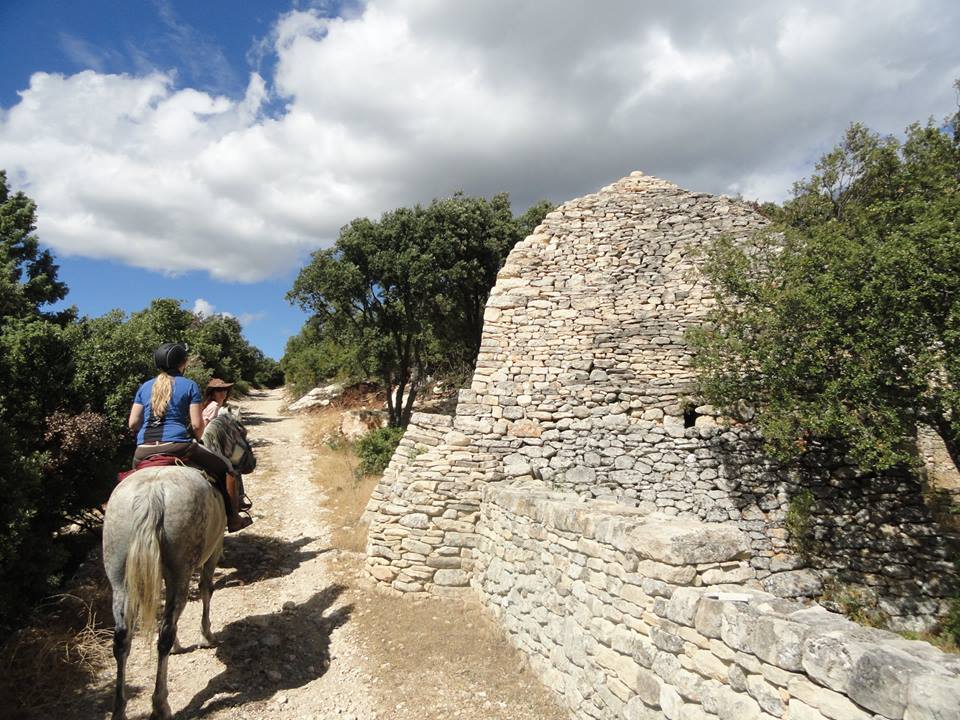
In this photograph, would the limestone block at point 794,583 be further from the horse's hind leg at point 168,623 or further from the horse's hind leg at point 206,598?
the horse's hind leg at point 206,598

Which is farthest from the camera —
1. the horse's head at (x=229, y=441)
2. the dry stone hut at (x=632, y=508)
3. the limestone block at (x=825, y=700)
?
the horse's head at (x=229, y=441)

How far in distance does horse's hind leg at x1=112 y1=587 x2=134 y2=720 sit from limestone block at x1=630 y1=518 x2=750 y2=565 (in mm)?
4349

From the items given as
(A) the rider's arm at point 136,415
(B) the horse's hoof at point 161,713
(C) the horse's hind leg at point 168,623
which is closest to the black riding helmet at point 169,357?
(A) the rider's arm at point 136,415

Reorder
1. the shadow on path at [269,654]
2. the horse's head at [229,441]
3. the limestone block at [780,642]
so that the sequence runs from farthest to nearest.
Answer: the horse's head at [229,441] < the shadow on path at [269,654] < the limestone block at [780,642]

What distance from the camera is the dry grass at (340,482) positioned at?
9.47m

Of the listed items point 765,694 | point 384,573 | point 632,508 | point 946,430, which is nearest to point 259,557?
point 384,573

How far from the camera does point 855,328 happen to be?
6617 mm

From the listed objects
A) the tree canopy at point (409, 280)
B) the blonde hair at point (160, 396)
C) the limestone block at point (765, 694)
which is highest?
the tree canopy at point (409, 280)

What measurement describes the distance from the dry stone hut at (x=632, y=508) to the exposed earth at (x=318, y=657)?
43 cm

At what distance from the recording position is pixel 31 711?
4387 mm

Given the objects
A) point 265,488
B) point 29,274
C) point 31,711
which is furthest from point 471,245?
point 31,711

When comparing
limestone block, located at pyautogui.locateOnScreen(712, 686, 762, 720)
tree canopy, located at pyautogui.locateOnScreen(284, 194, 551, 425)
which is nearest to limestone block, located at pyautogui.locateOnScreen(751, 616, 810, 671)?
limestone block, located at pyautogui.locateOnScreen(712, 686, 762, 720)

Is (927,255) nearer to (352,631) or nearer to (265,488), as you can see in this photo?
(352,631)

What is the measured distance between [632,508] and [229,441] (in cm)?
526
